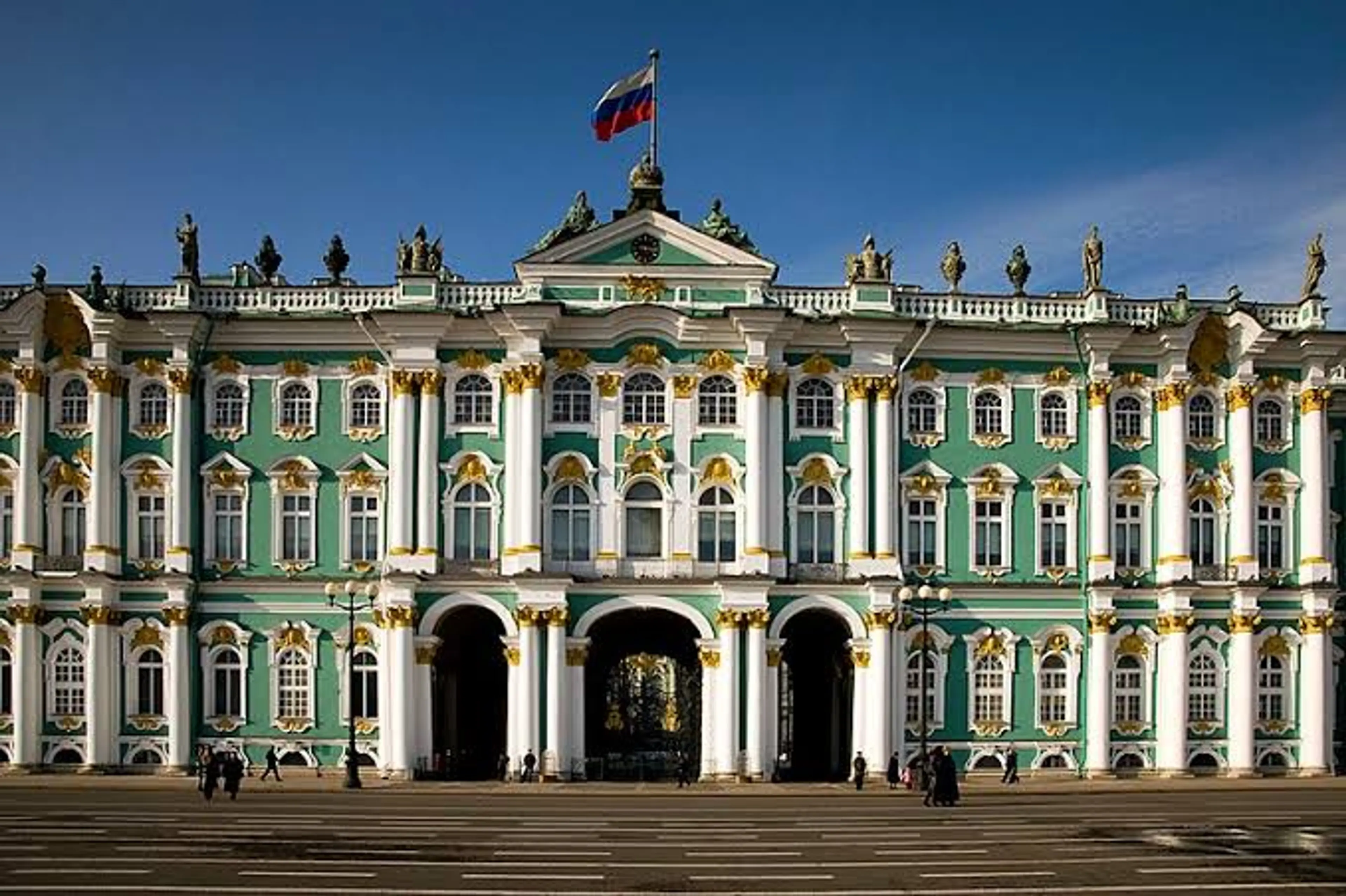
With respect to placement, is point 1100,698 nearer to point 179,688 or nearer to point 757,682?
point 757,682

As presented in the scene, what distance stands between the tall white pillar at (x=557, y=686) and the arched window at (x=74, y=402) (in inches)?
704

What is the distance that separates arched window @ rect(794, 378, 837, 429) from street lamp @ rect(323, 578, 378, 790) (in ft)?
51.9

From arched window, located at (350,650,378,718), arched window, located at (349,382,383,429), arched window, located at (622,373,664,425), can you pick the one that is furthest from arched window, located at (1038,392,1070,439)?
arched window, located at (350,650,378,718)

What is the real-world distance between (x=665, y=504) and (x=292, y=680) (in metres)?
14.3

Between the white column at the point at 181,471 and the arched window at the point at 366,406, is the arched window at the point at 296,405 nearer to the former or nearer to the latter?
the arched window at the point at 366,406

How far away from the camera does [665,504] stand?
176 feet

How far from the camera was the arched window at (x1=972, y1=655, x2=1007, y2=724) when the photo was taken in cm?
5428

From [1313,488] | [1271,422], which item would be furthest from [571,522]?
[1313,488]

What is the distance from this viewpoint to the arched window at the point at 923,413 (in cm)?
5506

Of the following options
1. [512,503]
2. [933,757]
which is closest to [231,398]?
[512,503]

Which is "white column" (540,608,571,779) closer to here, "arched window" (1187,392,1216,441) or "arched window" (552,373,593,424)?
"arched window" (552,373,593,424)

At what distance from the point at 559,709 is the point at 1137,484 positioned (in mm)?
21783

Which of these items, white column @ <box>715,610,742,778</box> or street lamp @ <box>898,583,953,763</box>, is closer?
street lamp @ <box>898,583,953,763</box>

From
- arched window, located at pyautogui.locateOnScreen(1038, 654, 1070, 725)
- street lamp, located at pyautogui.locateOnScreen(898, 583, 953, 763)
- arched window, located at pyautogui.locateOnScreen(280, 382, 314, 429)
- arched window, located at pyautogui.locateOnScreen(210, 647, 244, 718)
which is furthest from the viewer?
arched window, located at pyautogui.locateOnScreen(280, 382, 314, 429)
